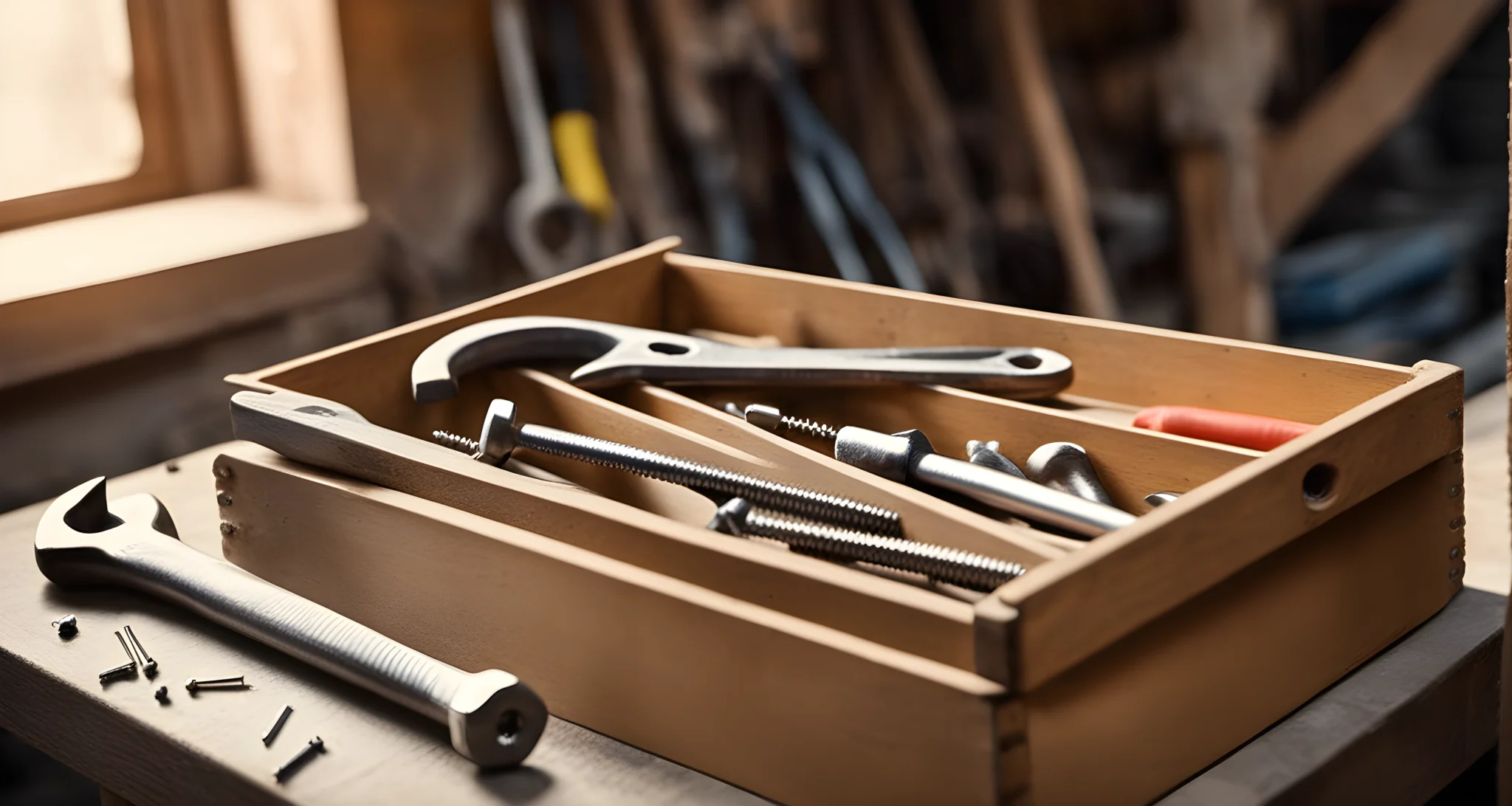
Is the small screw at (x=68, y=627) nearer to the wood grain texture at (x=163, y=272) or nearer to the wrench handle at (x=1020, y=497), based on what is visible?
the wrench handle at (x=1020, y=497)

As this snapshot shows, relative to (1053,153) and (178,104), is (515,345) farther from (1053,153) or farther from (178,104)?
(1053,153)

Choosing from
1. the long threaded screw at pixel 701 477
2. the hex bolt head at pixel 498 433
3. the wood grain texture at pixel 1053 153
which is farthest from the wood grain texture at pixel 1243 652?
the wood grain texture at pixel 1053 153

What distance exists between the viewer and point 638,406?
0.98 meters

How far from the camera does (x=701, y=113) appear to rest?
6.97 ft

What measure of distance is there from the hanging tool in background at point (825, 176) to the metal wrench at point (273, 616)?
1378mm

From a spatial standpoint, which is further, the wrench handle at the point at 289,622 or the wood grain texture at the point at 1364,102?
the wood grain texture at the point at 1364,102

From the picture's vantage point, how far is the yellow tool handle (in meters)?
2.02

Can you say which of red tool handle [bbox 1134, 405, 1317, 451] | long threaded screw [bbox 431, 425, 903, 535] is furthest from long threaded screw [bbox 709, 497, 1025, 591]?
red tool handle [bbox 1134, 405, 1317, 451]

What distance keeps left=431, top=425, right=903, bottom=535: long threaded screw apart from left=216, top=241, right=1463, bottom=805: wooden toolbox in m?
0.02

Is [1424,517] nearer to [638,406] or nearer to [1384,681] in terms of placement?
[1384,681]

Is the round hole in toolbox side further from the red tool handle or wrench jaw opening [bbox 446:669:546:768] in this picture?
wrench jaw opening [bbox 446:669:546:768]

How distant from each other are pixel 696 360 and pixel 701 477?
6.9 inches

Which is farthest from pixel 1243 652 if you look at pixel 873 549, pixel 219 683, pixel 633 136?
pixel 633 136

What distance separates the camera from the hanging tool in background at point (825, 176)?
2.15 m
